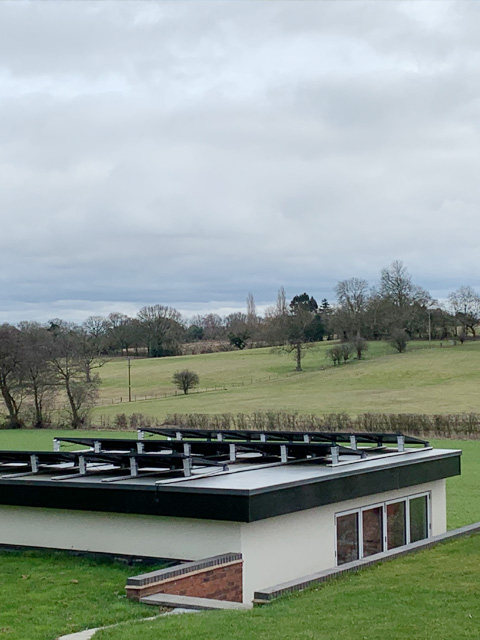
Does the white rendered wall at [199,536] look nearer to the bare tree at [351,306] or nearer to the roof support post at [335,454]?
the roof support post at [335,454]

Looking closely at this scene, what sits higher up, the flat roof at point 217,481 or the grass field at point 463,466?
the flat roof at point 217,481

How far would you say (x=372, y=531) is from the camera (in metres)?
14.7

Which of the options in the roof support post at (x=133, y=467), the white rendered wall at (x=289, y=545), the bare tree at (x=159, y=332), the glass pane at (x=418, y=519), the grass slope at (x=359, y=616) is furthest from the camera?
the bare tree at (x=159, y=332)

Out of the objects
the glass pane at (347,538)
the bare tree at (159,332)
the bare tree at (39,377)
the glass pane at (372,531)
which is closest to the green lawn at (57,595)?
the glass pane at (347,538)

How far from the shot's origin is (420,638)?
26.1 feet

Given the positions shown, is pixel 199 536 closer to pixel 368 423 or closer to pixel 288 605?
pixel 288 605

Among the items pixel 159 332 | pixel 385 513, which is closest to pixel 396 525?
pixel 385 513

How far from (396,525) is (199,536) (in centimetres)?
465

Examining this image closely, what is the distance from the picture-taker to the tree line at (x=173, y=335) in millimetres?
64000

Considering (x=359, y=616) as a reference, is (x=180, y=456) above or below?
above

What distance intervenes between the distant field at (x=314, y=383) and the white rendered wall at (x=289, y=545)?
47.0m

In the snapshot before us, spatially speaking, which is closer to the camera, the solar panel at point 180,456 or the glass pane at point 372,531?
the solar panel at point 180,456

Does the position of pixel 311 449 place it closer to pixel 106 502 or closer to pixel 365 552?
pixel 365 552

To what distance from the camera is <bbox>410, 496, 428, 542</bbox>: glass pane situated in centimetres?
1567
